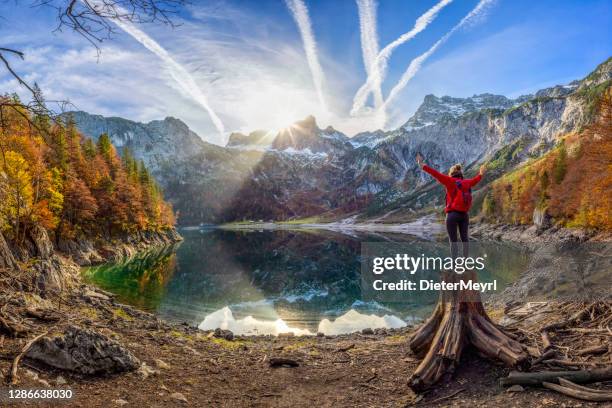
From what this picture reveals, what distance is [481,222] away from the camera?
138 m

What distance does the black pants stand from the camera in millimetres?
10367

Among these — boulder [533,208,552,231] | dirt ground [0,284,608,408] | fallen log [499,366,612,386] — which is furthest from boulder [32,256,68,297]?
boulder [533,208,552,231]

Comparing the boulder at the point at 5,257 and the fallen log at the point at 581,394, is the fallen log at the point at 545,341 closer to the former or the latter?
the fallen log at the point at 581,394

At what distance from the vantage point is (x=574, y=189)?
7056 cm

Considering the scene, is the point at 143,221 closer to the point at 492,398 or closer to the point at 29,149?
the point at 29,149

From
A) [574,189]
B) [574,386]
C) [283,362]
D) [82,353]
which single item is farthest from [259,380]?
[574,189]

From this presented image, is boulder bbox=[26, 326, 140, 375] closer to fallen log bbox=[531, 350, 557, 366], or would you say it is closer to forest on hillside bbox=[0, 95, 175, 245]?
fallen log bbox=[531, 350, 557, 366]

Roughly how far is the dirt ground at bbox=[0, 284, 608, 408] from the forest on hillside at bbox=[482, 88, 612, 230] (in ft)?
112

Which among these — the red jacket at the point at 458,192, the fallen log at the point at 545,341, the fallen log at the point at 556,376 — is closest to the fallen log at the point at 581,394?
the fallen log at the point at 556,376

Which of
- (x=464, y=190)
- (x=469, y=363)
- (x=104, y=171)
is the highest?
(x=104, y=171)

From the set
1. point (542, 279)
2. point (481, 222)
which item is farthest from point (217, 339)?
point (481, 222)

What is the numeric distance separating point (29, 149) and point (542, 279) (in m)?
48.2

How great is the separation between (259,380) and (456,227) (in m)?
7.53

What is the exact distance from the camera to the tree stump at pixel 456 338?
30.4 feet
